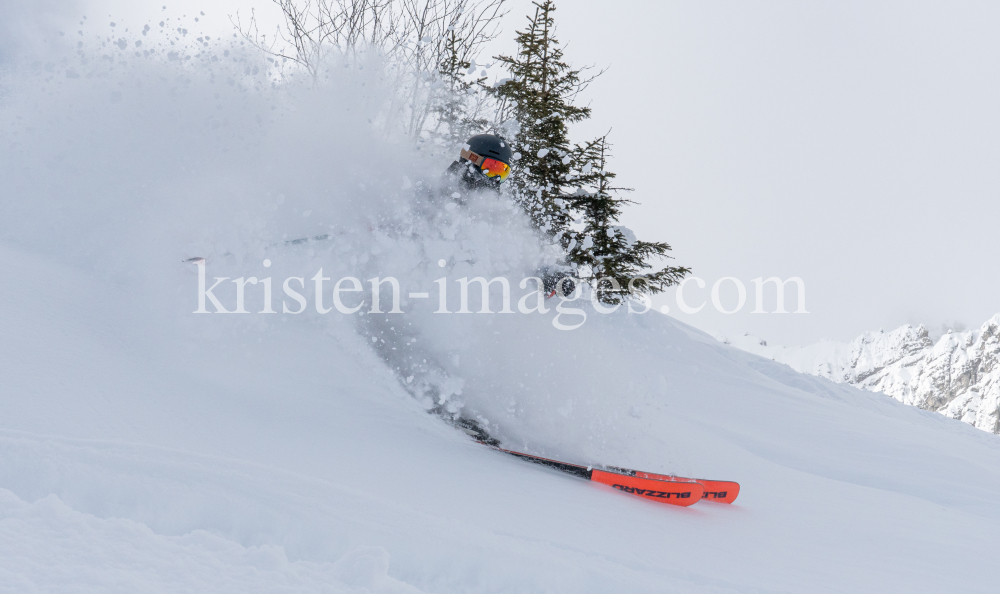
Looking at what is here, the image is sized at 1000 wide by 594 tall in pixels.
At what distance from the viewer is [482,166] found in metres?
5.66

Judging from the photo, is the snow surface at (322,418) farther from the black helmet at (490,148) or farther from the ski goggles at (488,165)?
the black helmet at (490,148)

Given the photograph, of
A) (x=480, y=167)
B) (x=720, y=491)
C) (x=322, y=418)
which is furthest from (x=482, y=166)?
(x=720, y=491)

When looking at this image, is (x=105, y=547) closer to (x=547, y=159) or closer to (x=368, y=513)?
(x=368, y=513)

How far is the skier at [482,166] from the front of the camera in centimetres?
563

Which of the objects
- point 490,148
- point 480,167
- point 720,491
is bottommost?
point 720,491

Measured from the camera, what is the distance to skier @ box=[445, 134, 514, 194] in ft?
18.5

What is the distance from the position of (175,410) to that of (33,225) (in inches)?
145

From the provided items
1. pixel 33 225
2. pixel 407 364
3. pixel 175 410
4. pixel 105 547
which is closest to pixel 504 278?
pixel 407 364

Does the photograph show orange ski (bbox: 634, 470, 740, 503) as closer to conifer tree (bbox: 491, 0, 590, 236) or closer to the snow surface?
the snow surface

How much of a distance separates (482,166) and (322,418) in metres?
3.21

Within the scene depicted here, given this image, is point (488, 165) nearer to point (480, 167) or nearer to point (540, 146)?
point (480, 167)

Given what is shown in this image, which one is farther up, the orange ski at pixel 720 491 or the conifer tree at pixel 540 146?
the conifer tree at pixel 540 146

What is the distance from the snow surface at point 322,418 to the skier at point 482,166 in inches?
11.5

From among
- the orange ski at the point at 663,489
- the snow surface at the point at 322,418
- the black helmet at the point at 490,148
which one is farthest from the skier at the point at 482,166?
the orange ski at the point at 663,489
